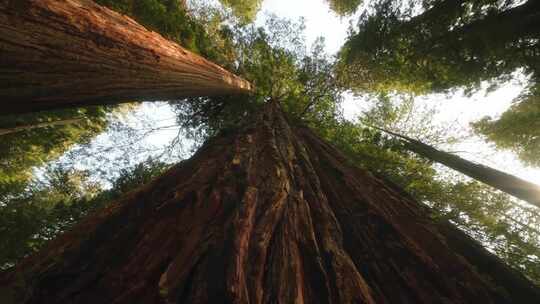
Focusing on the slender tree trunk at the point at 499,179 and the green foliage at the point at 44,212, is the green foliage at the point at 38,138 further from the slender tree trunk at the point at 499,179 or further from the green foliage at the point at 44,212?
the slender tree trunk at the point at 499,179

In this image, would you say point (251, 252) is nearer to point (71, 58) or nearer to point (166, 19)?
point (71, 58)

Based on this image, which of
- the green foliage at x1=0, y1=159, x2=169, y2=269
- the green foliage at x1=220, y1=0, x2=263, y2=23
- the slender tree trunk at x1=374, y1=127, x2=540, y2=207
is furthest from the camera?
the green foliage at x1=220, y1=0, x2=263, y2=23

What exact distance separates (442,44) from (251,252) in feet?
29.0

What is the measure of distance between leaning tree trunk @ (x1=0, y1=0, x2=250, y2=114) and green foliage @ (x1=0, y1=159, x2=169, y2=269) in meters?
5.00

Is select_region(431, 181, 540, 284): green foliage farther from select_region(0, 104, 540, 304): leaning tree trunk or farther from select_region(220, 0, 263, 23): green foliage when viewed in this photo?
select_region(220, 0, 263, 23): green foliage

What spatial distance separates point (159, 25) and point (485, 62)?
916cm

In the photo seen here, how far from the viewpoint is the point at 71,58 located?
194 centimetres

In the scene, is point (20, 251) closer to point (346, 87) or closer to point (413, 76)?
point (346, 87)

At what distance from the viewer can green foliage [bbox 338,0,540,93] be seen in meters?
6.55

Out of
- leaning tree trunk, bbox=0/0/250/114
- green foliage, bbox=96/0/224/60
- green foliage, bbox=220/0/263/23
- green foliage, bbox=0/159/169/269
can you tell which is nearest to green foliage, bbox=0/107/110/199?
green foliage, bbox=0/159/169/269

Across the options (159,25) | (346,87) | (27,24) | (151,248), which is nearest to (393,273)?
(151,248)

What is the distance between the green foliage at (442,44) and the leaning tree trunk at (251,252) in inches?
236

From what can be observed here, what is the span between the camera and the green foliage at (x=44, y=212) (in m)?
6.46

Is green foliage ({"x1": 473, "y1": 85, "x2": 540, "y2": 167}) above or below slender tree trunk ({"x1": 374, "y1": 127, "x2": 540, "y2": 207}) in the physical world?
above
